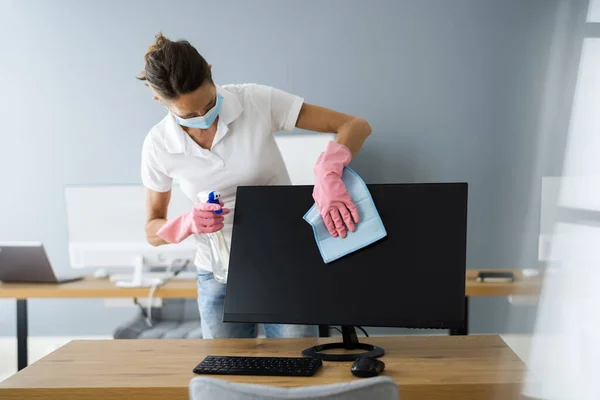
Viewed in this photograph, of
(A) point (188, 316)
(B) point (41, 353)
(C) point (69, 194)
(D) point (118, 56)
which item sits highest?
(D) point (118, 56)

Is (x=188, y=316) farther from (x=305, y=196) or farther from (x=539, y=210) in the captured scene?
(x=539, y=210)

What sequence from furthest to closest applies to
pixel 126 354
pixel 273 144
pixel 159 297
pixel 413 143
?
pixel 413 143 → pixel 159 297 → pixel 273 144 → pixel 126 354

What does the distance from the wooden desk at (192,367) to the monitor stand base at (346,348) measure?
0.02 meters

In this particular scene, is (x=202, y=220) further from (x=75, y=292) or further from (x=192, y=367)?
(x=75, y=292)

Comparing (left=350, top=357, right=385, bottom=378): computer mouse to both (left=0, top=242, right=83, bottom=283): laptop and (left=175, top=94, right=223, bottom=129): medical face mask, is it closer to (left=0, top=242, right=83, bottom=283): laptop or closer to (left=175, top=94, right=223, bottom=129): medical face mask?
(left=175, top=94, right=223, bottom=129): medical face mask

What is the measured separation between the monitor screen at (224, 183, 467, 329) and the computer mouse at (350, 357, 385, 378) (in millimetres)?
80

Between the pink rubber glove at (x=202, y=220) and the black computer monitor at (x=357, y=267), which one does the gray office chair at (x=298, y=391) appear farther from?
the pink rubber glove at (x=202, y=220)

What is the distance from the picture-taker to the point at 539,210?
28 cm

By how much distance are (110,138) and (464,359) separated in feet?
9.21

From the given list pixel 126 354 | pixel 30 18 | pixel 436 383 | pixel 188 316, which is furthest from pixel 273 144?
pixel 30 18

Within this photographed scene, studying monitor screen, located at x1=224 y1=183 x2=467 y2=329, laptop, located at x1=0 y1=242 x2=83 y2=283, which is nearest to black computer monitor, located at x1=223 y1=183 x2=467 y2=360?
monitor screen, located at x1=224 y1=183 x2=467 y2=329

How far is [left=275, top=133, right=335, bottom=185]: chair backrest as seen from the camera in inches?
122

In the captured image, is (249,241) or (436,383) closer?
(436,383)

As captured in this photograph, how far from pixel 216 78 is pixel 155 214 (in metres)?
1.95
